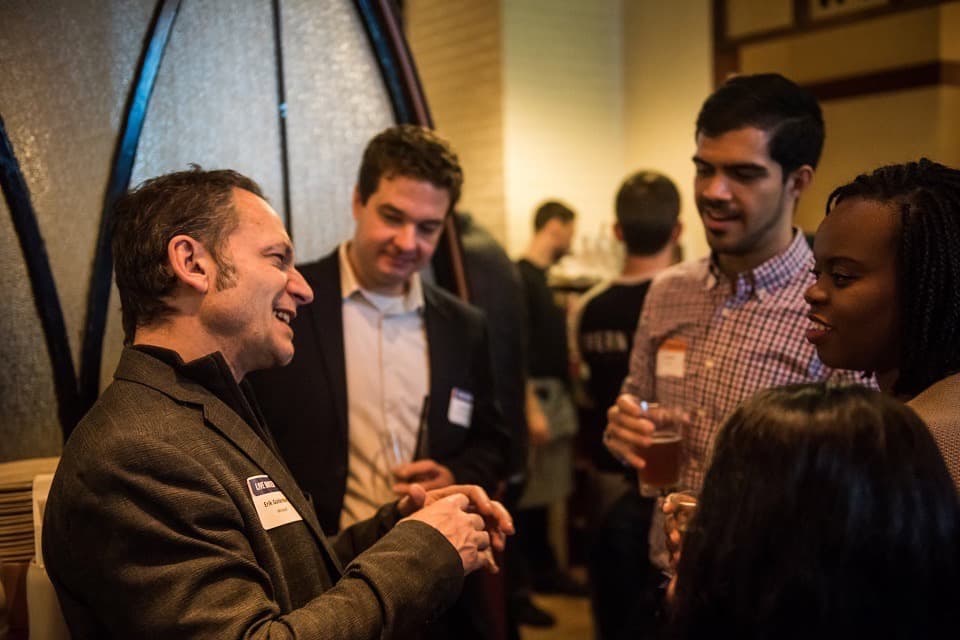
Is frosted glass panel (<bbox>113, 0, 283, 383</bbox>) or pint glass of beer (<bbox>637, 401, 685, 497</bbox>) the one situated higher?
frosted glass panel (<bbox>113, 0, 283, 383</bbox>)

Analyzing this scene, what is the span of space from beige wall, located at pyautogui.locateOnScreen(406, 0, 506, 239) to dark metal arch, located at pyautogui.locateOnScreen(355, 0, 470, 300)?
3.29m

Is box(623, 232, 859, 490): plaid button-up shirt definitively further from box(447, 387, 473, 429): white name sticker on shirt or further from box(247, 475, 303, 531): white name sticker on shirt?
box(247, 475, 303, 531): white name sticker on shirt

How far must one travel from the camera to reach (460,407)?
2.33m

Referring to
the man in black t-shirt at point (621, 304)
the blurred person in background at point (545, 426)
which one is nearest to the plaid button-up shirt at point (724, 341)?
the man in black t-shirt at point (621, 304)

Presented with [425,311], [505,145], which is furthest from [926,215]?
[505,145]

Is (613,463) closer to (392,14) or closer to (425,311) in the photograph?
(425,311)

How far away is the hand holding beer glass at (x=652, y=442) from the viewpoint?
1.98 m

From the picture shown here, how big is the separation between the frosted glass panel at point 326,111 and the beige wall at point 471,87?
3457 millimetres

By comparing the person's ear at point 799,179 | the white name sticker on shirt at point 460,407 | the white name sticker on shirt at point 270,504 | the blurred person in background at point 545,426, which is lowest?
the blurred person in background at point 545,426

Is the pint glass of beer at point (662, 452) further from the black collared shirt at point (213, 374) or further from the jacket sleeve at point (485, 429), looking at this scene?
the black collared shirt at point (213, 374)

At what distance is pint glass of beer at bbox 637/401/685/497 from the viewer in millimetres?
1981

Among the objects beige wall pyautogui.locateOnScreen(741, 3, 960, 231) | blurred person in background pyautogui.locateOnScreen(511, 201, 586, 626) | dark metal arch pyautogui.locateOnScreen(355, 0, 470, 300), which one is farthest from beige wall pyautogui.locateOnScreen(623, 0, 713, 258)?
dark metal arch pyautogui.locateOnScreen(355, 0, 470, 300)

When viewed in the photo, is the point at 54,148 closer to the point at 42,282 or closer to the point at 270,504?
the point at 42,282

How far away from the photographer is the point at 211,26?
2.26 m
